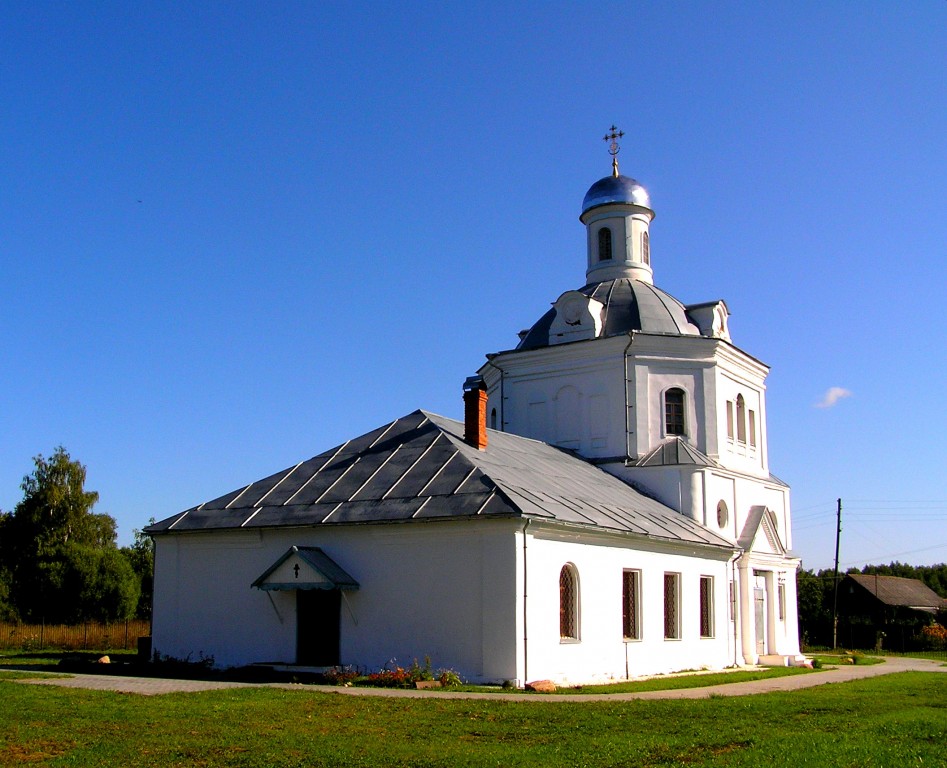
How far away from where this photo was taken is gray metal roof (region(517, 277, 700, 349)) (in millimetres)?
30797

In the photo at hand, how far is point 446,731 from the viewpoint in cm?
1227

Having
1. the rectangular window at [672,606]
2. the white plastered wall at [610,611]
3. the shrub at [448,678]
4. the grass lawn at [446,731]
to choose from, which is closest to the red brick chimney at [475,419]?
the white plastered wall at [610,611]

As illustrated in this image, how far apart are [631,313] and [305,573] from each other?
14709mm

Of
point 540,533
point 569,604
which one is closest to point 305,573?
point 540,533

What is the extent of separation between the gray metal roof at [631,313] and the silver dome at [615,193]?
325 centimetres

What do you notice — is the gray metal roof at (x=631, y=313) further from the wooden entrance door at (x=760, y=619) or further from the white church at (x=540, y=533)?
the wooden entrance door at (x=760, y=619)

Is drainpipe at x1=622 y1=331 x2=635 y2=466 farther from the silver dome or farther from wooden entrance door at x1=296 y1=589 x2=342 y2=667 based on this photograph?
wooden entrance door at x1=296 y1=589 x2=342 y2=667

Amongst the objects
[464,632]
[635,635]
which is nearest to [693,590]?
[635,635]

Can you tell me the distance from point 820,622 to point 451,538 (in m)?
35.0

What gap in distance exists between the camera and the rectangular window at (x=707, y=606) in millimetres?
26109

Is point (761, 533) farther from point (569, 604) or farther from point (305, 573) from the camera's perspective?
point (305, 573)

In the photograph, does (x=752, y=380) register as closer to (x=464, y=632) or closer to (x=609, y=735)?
(x=464, y=632)

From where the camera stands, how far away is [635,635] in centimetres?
2233

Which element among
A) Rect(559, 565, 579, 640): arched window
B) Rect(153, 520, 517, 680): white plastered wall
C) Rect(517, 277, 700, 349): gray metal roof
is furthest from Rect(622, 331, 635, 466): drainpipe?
Rect(153, 520, 517, 680): white plastered wall
